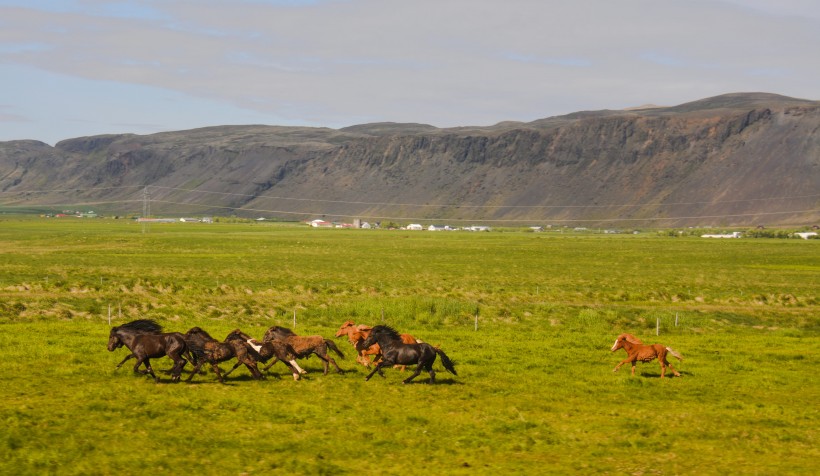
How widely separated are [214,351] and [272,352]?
1463 millimetres

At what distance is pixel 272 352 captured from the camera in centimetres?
2212

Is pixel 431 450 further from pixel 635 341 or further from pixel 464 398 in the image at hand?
pixel 635 341

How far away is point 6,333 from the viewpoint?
2919 centimetres

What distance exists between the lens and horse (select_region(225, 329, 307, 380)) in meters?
21.9

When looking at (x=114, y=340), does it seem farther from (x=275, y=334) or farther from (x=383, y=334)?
(x=383, y=334)

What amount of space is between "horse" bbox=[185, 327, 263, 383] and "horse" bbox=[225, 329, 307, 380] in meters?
0.17

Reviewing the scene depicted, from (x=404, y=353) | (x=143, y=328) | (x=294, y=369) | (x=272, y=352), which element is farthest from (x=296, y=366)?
(x=143, y=328)

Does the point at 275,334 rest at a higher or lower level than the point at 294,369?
higher

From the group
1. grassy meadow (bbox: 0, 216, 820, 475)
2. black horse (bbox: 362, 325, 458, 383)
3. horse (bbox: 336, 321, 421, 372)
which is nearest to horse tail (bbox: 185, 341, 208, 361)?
grassy meadow (bbox: 0, 216, 820, 475)

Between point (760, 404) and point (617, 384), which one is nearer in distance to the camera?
point (760, 404)

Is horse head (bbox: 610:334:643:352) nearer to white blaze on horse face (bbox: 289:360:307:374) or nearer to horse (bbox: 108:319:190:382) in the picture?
white blaze on horse face (bbox: 289:360:307:374)

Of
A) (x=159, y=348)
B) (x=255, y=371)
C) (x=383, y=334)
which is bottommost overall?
(x=255, y=371)

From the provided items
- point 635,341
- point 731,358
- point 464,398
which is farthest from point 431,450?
point 731,358

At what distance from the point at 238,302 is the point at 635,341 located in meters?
Answer: 24.0
